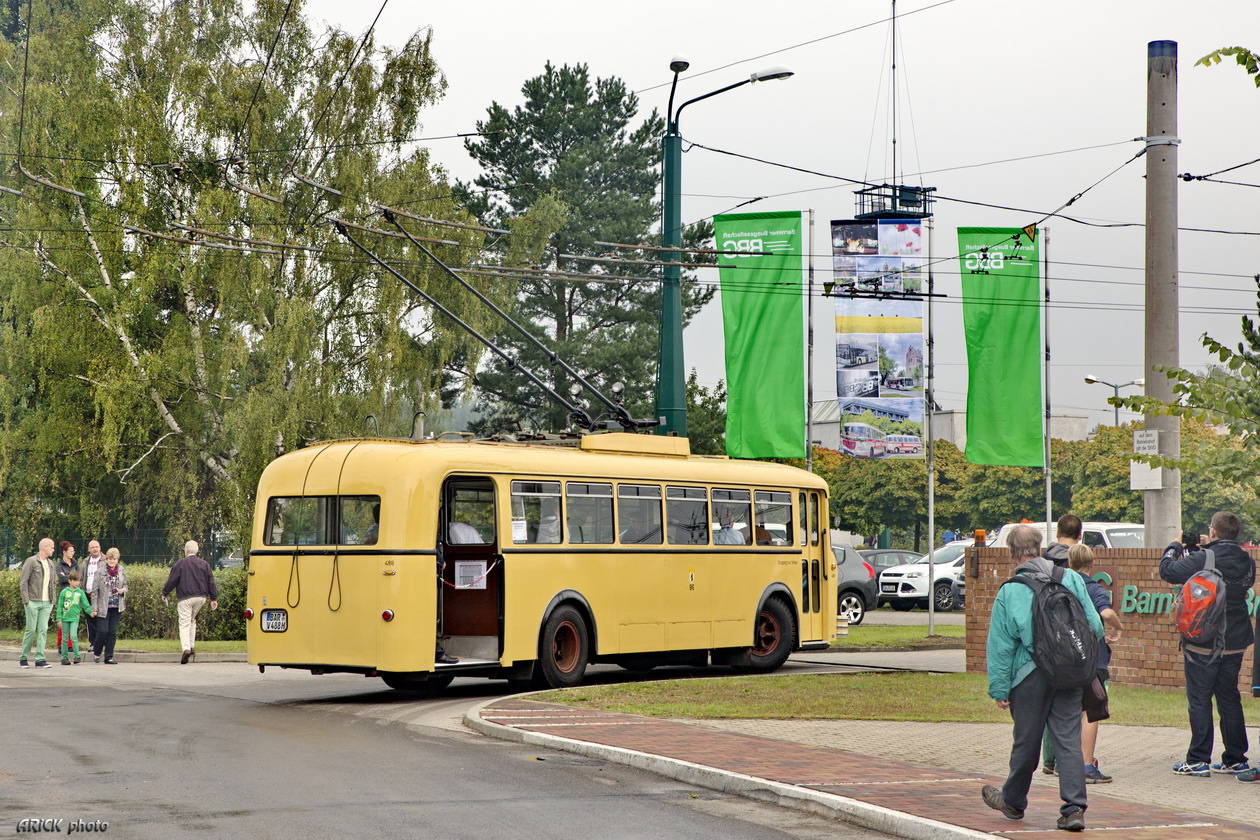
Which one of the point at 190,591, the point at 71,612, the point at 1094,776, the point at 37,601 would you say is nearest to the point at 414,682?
the point at 190,591

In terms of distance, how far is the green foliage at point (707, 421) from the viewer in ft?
155

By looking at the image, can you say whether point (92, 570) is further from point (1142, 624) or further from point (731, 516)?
point (1142, 624)

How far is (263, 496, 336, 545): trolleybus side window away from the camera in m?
16.2

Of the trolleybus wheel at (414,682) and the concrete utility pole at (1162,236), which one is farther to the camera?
the trolleybus wheel at (414,682)

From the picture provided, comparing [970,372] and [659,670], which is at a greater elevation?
[970,372]

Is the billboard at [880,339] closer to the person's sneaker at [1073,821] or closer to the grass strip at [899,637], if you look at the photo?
the grass strip at [899,637]

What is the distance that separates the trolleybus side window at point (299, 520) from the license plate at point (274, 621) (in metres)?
0.73

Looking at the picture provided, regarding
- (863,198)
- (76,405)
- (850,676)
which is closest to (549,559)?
(850,676)

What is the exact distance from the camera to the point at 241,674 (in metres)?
20.1

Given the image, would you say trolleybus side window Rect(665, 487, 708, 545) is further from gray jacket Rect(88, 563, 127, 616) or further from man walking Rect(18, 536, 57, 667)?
man walking Rect(18, 536, 57, 667)

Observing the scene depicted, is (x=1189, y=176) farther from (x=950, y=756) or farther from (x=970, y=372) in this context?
(x=950, y=756)

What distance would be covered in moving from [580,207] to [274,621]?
36.4m

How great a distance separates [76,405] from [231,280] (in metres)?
5.56

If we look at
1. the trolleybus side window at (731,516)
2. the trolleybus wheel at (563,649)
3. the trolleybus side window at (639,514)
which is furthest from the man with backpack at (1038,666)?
the trolleybus side window at (731,516)
